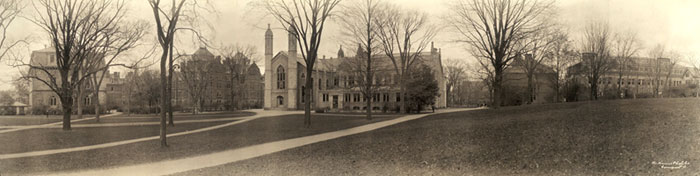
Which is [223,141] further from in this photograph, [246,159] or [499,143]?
[499,143]

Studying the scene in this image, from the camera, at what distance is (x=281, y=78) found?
2242 inches

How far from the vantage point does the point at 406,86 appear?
37.7 m

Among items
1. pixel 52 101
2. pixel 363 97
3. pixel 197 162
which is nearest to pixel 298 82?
pixel 363 97

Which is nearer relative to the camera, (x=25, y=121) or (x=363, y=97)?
(x=25, y=121)

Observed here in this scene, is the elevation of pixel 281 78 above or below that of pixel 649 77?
above

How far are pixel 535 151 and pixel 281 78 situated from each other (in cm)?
4972

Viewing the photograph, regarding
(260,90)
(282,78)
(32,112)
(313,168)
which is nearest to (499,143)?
(313,168)

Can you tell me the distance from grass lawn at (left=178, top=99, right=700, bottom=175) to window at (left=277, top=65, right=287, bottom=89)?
43549 millimetres

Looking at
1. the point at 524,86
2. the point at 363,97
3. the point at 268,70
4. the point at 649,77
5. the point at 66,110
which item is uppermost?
the point at 268,70

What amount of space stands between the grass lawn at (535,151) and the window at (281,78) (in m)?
43.5

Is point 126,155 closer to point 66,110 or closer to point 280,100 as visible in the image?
point 66,110

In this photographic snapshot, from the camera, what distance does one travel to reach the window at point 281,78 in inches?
2232

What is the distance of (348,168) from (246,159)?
3.81 m
